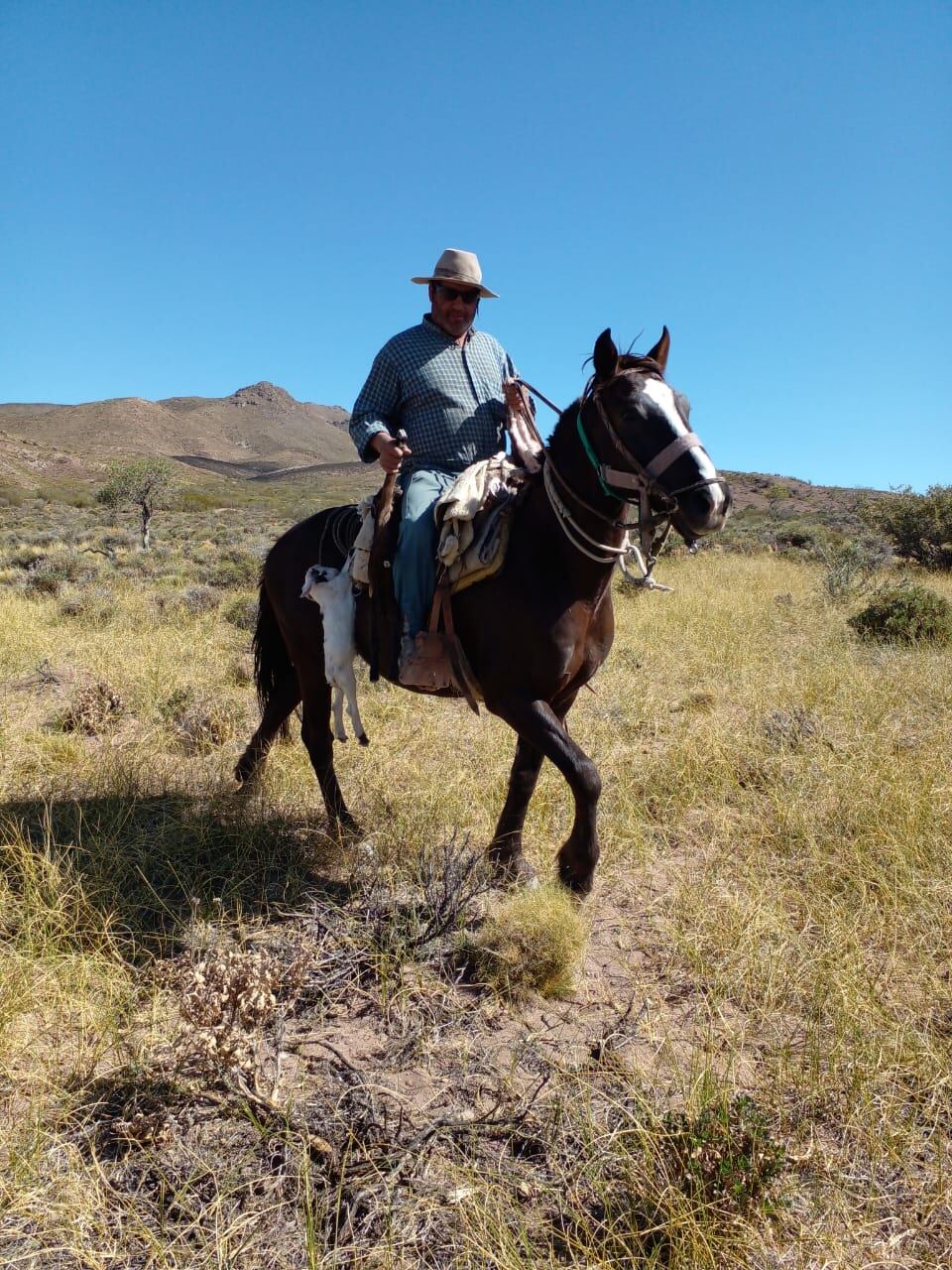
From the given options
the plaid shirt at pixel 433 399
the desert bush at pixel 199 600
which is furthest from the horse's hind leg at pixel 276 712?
the desert bush at pixel 199 600

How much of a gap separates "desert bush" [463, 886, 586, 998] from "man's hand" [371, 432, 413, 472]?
2172 millimetres

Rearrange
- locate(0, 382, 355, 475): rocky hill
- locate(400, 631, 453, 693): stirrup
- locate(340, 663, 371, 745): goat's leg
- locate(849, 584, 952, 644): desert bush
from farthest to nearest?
locate(0, 382, 355, 475): rocky hill < locate(849, 584, 952, 644): desert bush < locate(340, 663, 371, 745): goat's leg < locate(400, 631, 453, 693): stirrup

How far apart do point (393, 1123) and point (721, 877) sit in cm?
219

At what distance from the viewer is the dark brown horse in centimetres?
285

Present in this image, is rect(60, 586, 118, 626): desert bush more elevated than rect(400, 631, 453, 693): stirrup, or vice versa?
rect(400, 631, 453, 693): stirrup

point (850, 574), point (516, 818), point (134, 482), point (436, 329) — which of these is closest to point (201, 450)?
point (134, 482)

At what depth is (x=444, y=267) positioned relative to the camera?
3779mm

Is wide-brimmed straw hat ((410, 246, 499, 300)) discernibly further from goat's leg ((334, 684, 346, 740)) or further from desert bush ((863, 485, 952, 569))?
desert bush ((863, 485, 952, 569))

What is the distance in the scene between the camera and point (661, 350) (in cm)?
329

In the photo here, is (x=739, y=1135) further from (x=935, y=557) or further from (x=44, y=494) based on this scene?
(x=44, y=494)

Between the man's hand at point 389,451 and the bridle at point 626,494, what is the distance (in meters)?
0.74

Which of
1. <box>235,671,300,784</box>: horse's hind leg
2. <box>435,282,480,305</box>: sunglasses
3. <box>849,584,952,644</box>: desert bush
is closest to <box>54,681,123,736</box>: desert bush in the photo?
<box>235,671,300,784</box>: horse's hind leg

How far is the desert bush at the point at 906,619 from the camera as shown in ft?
26.8

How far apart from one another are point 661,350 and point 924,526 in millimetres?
16720
